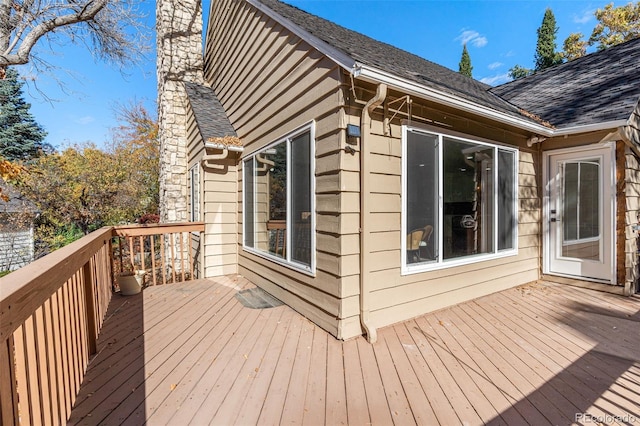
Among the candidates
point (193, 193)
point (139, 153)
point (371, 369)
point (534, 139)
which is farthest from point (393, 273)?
point (139, 153)

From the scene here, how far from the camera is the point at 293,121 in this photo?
363 centimetres

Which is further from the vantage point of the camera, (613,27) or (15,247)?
(613,27)

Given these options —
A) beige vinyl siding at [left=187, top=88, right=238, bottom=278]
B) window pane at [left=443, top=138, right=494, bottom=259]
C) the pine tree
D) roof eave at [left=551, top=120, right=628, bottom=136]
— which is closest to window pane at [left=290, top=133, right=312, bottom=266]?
window pane at [left=443, top=138, right=494, bottom=259]

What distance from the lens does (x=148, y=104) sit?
624 inches

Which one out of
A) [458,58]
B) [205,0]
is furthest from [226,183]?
[458,58]

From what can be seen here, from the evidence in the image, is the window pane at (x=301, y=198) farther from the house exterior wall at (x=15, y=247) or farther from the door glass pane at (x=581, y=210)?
the house exterior wall at (x=15, y=247)

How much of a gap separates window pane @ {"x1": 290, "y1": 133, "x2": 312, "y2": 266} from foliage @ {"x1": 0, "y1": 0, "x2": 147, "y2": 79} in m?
Result: 7.02

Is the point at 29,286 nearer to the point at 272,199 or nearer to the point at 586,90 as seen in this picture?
the point at 272,199

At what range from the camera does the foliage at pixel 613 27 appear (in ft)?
47.7

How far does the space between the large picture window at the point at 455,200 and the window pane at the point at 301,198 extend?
42.0 inches

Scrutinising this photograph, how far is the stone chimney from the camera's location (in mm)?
7262

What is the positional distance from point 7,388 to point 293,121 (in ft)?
10.5

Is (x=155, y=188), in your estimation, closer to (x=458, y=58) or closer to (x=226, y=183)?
(x=226, y=183)

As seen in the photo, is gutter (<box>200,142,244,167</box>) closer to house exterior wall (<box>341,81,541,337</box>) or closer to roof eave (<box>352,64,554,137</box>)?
house exterior wall (<box>341,81,541,337</box>)
